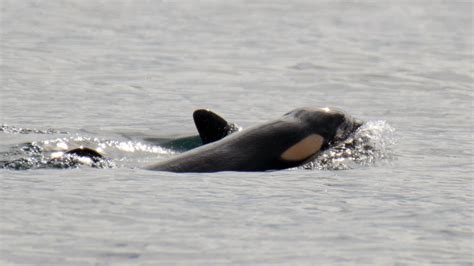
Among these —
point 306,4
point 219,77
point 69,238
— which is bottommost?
point 69,238

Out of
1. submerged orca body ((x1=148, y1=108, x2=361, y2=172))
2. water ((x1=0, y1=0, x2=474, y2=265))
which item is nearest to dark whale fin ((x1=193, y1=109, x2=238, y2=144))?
submerged orca body ((x1=148, y1=108, x2=361, y2=172))

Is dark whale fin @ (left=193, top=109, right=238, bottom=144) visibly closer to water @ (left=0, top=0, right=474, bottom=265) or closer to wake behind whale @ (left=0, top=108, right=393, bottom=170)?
wake behind whale @ (left=0, top=108, right=393, bottom=170)

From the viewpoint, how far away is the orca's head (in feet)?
49.3

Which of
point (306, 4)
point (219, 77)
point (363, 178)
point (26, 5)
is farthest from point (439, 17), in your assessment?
point (363, 178)

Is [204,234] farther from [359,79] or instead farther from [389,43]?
[389,43]

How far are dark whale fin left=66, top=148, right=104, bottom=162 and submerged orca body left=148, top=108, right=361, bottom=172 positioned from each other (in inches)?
25.5

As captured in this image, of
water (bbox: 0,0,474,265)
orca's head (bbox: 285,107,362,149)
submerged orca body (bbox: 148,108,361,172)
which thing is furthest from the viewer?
orca's head (bbox: 285,107,362,149)

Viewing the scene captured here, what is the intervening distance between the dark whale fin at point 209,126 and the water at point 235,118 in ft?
2.19

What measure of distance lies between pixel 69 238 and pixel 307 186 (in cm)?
338

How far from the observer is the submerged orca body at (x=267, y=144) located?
13.9m

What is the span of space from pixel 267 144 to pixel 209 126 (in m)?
1.38

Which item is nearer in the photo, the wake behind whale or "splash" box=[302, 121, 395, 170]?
the wake behind whale

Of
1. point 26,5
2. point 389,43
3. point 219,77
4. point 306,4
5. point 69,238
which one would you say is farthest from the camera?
point 306,4

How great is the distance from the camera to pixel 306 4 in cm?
3778
